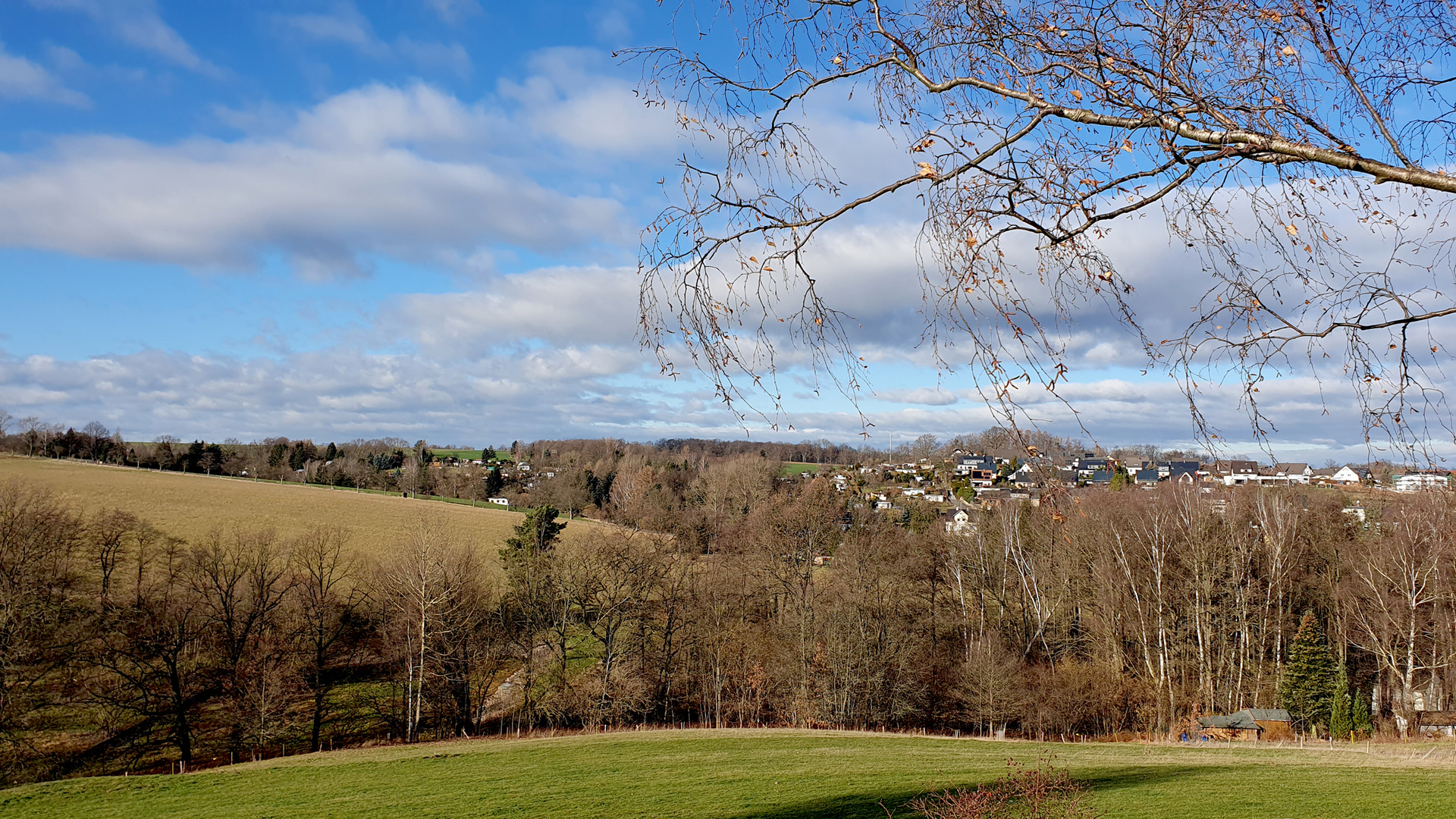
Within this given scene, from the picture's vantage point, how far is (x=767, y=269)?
106 inches

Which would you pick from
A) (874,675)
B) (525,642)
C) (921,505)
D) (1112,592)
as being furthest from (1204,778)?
(921,505)

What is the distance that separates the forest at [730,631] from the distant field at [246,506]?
20.9 feet

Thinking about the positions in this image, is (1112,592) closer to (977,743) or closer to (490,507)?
(977,743)

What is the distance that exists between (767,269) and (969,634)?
36472mm

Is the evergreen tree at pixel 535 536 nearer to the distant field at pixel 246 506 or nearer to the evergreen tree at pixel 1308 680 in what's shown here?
the distant field at pixel 246 506

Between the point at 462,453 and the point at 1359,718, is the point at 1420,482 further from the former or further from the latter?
the point at 462,453

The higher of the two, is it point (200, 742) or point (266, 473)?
point (266, 473)

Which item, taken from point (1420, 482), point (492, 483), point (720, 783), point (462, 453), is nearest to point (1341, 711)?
point (720, 783)

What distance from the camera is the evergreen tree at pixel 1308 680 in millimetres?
27422

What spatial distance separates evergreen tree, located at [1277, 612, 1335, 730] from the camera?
2742 centimetres

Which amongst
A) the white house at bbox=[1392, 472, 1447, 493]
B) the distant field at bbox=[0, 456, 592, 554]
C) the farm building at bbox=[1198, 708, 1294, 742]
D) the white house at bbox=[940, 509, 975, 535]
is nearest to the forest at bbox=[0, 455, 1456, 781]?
the white house at bbox=[940, 509, 975, 535]

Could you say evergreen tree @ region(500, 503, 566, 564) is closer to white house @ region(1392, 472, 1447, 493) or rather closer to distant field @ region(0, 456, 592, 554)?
distant field @ region(0, 456, 592, 554)

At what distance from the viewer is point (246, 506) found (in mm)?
46312

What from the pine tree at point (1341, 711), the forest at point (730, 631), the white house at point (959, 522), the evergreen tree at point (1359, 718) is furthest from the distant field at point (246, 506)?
the evergreen tree at point (1359, 718)
